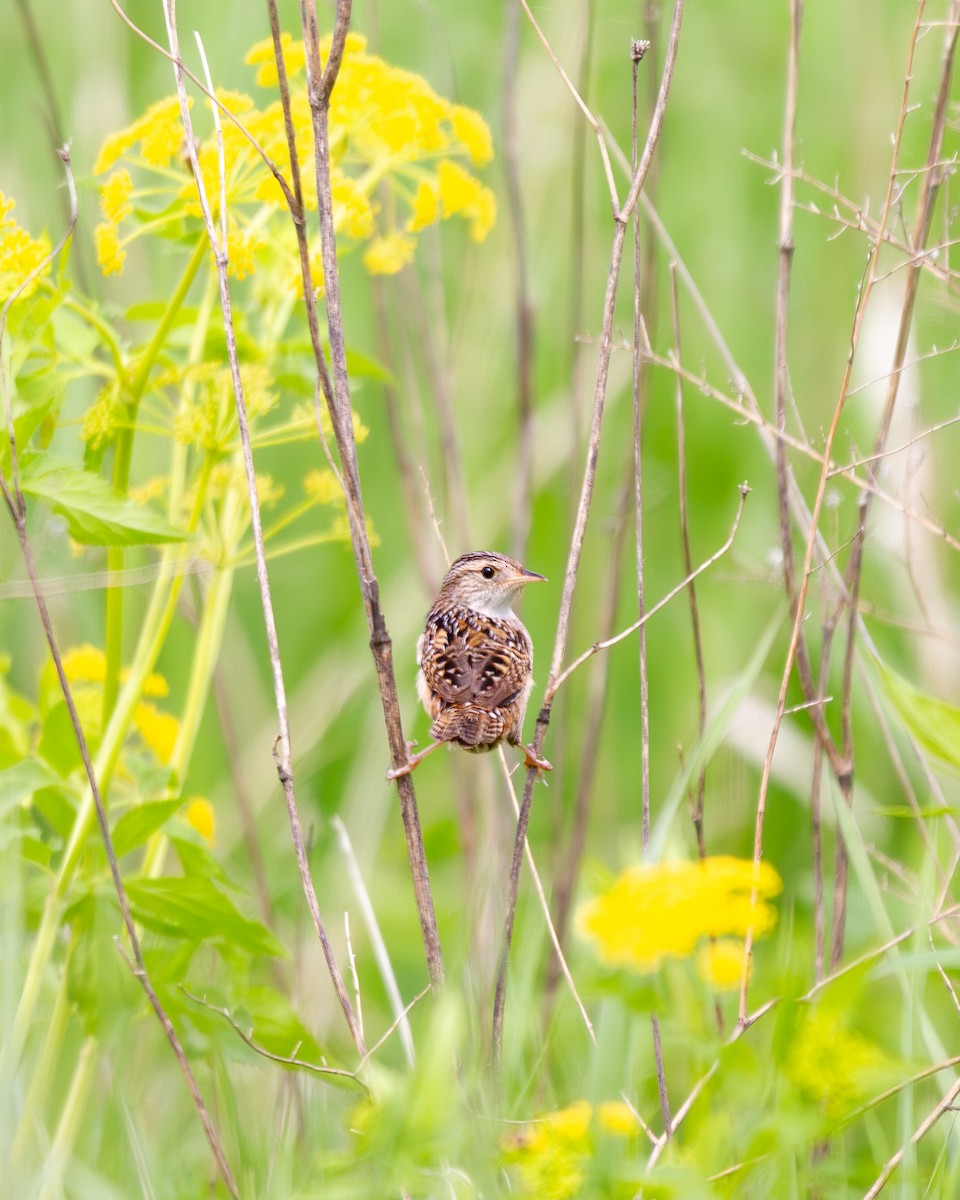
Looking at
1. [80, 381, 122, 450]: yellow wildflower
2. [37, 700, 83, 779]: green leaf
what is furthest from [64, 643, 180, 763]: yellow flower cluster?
[80, 381, 122, 450]: yellow wildflower

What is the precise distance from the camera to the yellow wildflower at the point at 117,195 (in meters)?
2.78

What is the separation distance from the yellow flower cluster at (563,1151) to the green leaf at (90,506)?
4.05ft

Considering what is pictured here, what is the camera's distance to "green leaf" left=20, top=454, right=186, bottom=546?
2.50 m

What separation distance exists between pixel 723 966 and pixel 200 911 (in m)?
1.47

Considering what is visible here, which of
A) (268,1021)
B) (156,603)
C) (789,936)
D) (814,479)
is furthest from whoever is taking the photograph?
(814,479)

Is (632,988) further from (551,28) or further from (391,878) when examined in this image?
(551,28)

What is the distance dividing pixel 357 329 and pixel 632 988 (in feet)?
14.2

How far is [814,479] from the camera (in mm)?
5168

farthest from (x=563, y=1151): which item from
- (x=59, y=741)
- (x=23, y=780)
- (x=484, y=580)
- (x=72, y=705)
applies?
(x=484, y=580)

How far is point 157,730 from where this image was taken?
327 cm

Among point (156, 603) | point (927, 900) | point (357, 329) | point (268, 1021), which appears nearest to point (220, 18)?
point (357, 329)

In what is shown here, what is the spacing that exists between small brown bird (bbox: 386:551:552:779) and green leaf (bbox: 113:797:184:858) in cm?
48

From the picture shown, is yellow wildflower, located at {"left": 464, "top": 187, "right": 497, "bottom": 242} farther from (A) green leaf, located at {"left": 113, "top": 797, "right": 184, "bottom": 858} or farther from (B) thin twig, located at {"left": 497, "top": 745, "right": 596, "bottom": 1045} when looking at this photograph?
(A) green leaf, located at {"left": 113, "top": 797, "right": 184, "bottom": 858}

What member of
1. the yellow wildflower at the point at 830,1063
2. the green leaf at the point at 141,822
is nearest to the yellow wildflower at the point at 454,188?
the green leaf at the point at 141,822
